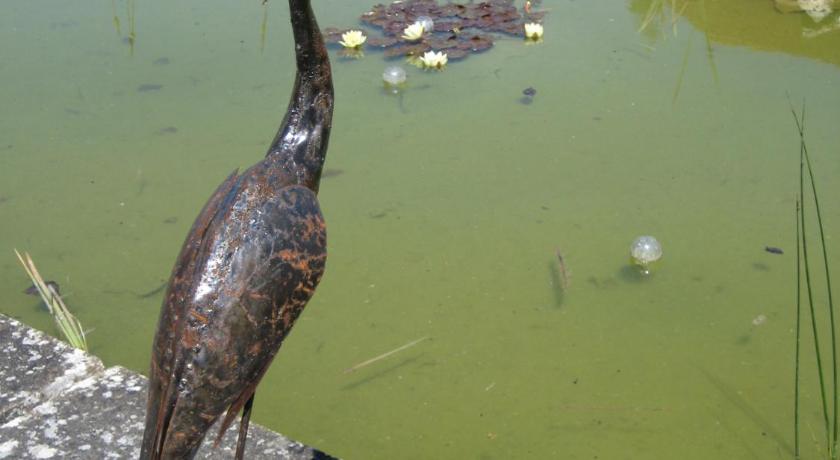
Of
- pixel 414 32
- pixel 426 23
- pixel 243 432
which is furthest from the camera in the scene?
pixel 426 23

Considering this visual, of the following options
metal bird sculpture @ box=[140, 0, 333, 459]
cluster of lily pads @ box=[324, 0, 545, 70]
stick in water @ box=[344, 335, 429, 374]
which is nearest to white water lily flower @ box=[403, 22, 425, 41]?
cluster of lily pads @ box=[324, 0, 545, 70]

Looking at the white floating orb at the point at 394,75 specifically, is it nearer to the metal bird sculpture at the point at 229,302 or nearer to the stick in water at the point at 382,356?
the stick in water at the point at 382,356

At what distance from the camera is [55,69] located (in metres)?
5.20

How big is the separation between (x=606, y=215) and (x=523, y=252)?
392 millimetres

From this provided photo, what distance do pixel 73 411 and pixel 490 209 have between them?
1952 mm

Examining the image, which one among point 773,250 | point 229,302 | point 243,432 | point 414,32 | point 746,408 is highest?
point 229,302

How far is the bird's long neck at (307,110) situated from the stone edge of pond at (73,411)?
659mm

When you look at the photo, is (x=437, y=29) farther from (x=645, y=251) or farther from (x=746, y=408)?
(x=746, y=408)

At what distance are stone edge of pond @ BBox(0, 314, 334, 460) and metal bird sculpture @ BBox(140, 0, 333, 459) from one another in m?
0.34

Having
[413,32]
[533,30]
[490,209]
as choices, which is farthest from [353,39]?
[490,209]

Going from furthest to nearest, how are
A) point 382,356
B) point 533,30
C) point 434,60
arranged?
1. point 533,30
2. point 434,60
3. point 382,356

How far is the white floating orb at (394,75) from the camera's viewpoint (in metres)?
4.82

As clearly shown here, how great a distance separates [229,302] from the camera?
198 cm

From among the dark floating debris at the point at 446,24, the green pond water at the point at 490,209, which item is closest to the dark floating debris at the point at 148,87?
the green pond water at the point at 490,209
